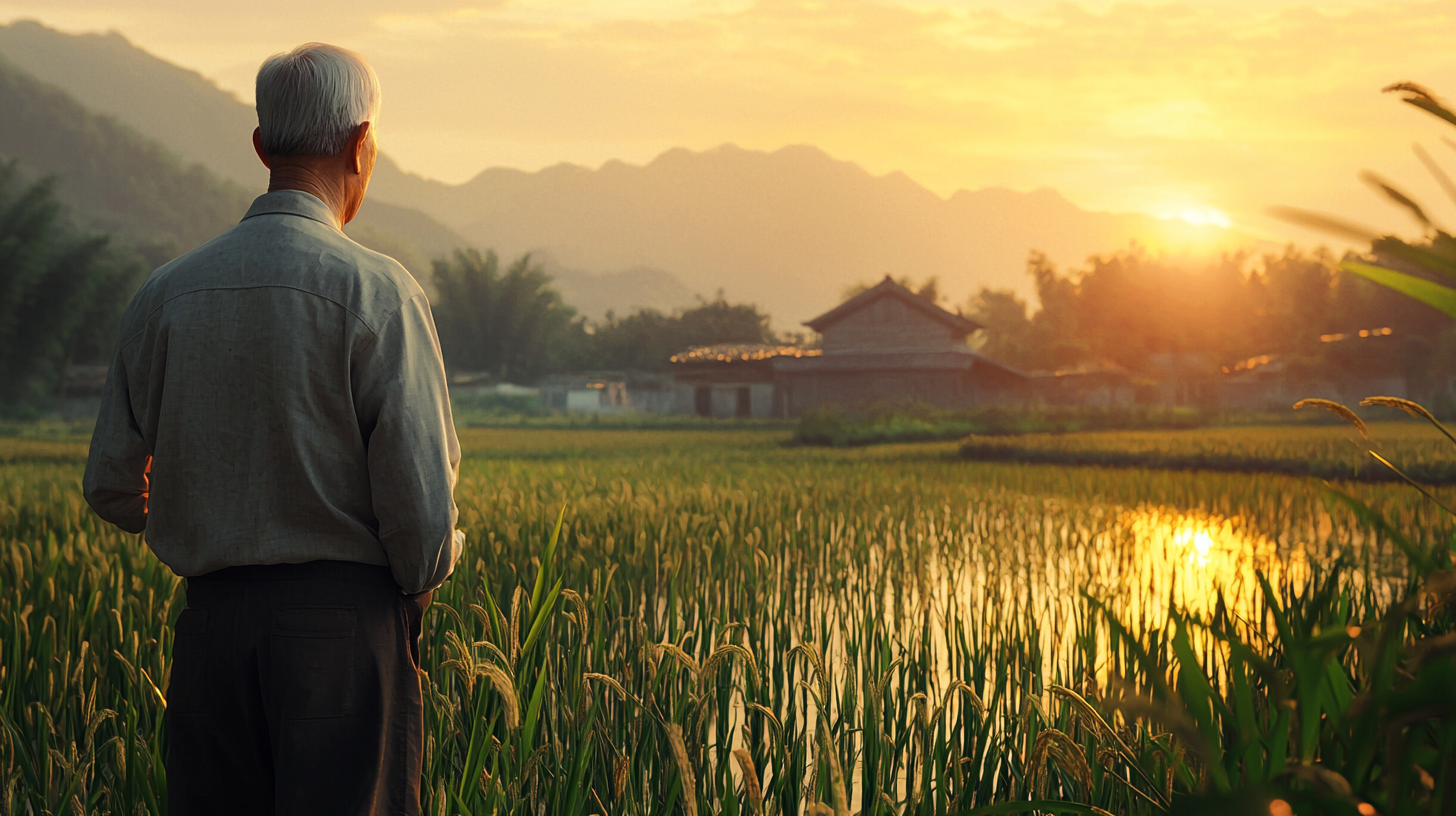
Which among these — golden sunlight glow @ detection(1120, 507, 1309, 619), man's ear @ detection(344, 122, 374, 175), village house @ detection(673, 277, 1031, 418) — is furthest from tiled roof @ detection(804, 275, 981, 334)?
man's ear @ detection(344, 122, 374, 175)

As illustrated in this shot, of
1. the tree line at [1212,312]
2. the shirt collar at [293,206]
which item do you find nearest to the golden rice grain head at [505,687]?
the shirt collar at [293,206]

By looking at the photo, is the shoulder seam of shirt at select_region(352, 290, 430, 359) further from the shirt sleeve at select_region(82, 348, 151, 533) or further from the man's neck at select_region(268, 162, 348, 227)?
the shirt sleeve at select_region(82, 348, 151, 533)

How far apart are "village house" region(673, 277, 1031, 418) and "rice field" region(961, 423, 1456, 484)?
14.0 meters

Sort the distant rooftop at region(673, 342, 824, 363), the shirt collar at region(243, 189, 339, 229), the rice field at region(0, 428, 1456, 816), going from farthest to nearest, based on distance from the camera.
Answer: the distant rooftop at region(673, 342, 824, 363) → the rice field at region(0, 428, 1456, 816) → the shirt collar at region(243, 189, 339, 229)

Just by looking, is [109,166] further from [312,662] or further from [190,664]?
[312,662]

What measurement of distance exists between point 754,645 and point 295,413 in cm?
254

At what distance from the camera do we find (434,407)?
139 cm

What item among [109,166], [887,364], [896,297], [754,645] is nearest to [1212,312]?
[896,297]

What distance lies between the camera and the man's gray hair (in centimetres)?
143

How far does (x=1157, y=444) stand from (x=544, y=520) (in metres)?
12.3

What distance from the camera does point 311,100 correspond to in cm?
143

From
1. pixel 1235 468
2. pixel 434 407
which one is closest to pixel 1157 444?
pixel 1235 468

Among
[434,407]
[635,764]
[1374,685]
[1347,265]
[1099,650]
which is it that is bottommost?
[1099,650]

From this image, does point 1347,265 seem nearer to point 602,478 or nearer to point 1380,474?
point 602,478
